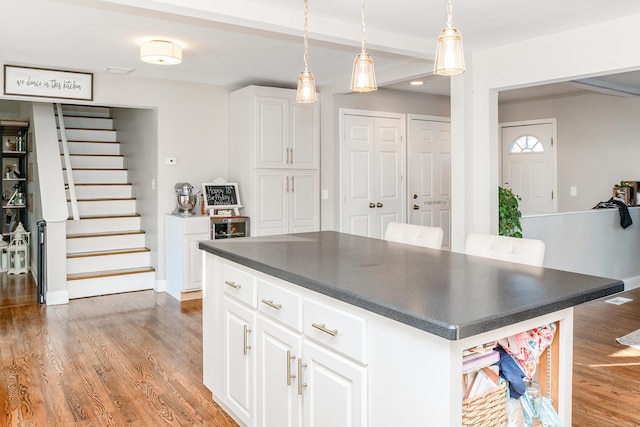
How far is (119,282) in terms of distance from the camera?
5422 millimetres

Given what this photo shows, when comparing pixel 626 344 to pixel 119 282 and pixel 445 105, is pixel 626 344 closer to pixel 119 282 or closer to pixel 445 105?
pixel 445 105

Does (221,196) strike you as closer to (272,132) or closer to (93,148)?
(272,132)

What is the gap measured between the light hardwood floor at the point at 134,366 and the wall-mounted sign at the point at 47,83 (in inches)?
81.0

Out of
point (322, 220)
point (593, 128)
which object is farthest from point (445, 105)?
point (322, 220)

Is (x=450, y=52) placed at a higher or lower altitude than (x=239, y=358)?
higher

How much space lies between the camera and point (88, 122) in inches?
283

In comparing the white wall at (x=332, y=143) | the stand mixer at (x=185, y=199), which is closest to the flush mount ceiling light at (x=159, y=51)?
the stand mixer at (x=185, y=199)

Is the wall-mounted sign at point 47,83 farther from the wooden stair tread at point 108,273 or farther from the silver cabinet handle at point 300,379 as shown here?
the silver cabinet handle at point 300,379

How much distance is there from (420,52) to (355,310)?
2.91m

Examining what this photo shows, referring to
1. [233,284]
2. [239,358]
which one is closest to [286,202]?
[233,284]

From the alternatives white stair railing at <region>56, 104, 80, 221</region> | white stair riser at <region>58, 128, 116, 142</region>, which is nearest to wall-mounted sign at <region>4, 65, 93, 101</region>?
white stair railing at <region>56, 104, 80, 221</region>

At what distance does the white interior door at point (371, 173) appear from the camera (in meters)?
5.89

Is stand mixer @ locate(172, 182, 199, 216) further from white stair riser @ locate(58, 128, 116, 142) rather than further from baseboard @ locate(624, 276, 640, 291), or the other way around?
baseboard @ locate(624, 276, 640, 291)

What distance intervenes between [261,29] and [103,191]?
401 centimetres
